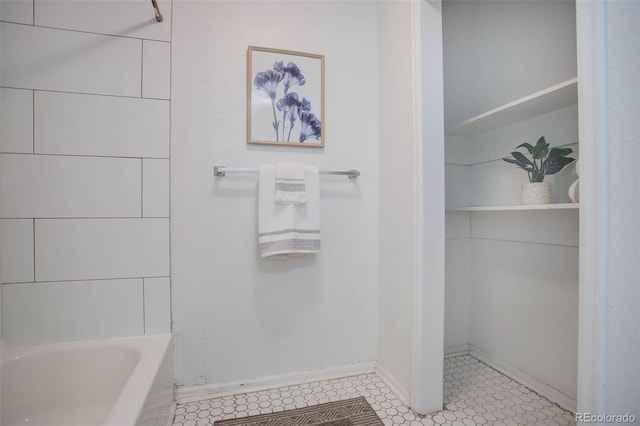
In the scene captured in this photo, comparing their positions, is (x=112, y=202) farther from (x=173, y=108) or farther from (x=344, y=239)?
(x=344, y=239)

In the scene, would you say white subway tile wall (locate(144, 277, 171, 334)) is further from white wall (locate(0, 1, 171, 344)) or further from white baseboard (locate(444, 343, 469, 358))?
white baseboard (locate(444, 343, 469, 358))

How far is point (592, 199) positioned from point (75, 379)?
5.73 ft

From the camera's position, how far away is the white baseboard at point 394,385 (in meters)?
1.22

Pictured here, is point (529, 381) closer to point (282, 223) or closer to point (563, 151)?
point (563, 151)

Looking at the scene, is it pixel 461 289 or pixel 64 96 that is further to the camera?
pixel 461 289

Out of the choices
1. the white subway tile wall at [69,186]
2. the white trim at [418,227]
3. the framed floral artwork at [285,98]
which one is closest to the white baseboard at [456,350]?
the white trim at [418,227]

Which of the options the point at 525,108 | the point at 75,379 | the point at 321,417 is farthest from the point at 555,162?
the point at 75,379

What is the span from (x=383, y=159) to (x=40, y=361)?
64.4 inches

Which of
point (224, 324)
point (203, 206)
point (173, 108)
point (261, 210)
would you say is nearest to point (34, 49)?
point (173, 108)

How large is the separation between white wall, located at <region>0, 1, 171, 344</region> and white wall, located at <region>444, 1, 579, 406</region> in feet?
4.94

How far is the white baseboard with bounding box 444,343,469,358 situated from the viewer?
165 cm

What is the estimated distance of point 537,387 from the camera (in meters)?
1.31

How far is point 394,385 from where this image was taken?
1.31 metres

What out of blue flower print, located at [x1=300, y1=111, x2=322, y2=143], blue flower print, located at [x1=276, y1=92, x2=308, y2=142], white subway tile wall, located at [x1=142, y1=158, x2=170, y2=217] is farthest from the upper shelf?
white subway tile wall, located at [x1=142, y1=158, x2=170, y2=217]
